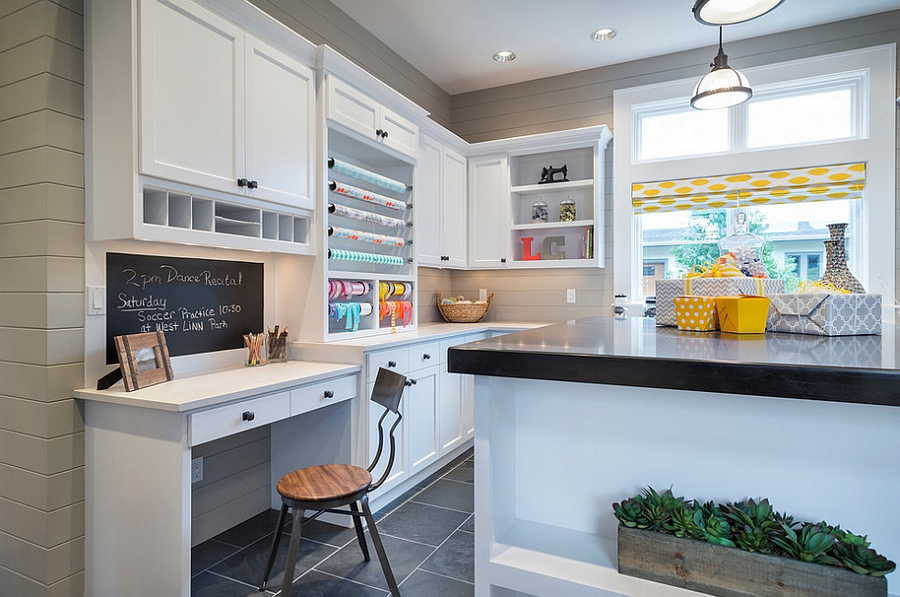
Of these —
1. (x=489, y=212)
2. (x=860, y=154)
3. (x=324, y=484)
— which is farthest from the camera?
(x=489, y=212)

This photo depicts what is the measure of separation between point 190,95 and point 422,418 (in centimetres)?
214

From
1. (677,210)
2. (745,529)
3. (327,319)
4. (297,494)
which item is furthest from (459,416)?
(745,529)

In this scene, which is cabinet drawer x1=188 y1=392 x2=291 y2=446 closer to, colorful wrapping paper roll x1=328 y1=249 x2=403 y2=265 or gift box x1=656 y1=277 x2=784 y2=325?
colorful wrapping paper roll x1=328 y1=249 x2=403 y2=265

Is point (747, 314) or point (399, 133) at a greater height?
point (399, 133)

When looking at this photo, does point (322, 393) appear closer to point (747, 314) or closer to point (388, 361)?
point (388, 361)

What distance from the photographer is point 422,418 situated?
10.6 feet

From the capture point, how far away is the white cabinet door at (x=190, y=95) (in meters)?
1.93

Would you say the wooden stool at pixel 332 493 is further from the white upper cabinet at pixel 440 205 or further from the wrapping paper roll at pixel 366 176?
the white upper cabinet at pixel 440 205

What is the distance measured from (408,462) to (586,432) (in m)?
2.11

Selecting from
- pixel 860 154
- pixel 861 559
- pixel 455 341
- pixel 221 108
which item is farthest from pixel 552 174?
pixel 861 559

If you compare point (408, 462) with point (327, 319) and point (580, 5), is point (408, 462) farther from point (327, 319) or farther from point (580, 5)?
point (580, 5)

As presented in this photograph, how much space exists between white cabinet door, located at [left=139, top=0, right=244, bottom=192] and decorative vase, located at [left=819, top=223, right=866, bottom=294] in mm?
2229

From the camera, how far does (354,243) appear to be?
3.41m

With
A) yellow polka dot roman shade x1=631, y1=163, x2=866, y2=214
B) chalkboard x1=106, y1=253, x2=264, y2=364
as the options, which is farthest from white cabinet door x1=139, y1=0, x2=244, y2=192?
yellow polka dot roman shade x1=631, y1=163, x2=866, y2=214
